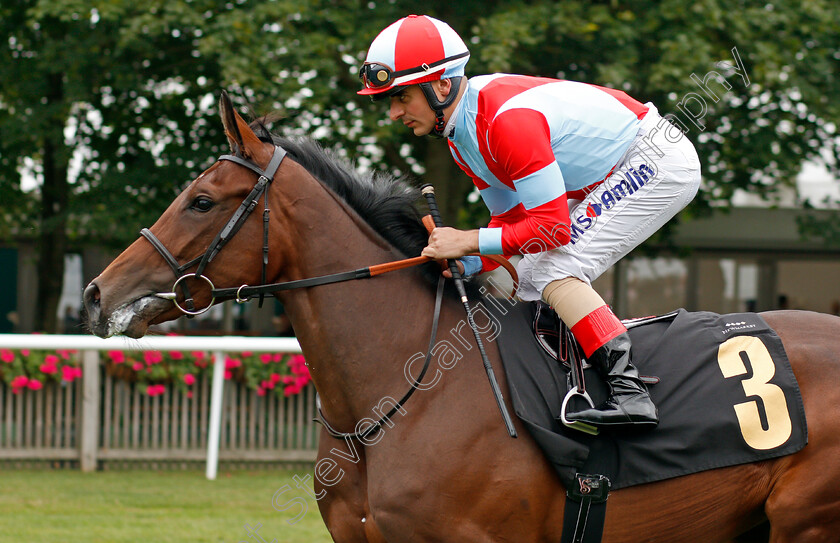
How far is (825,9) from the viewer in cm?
881

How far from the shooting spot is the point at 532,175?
8.64 ft

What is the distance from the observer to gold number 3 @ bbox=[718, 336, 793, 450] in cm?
279

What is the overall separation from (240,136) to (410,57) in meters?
0.62

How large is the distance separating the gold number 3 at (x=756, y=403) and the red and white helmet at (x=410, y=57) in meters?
1.38

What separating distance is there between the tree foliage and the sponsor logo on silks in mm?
4847

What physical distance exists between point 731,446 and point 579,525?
0.58 m

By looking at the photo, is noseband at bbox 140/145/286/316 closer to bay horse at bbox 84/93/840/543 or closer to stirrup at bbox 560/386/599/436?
bay horse at bbox 84/93/840/543

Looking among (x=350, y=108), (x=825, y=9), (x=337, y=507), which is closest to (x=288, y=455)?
(x=350, y=108)

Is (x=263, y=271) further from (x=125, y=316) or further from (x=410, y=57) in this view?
(x=410, y=57)

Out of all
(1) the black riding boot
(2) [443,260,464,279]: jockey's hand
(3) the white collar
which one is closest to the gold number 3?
(1) the black riding boot

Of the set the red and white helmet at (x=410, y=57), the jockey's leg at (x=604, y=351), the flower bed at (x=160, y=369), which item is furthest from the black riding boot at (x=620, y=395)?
the flower bed at (x=160, y=369)

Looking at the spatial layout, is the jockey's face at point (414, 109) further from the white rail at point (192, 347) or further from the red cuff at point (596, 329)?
the white rail at point (192, 347)

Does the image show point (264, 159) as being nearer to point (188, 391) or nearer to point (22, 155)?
point (188, 391)

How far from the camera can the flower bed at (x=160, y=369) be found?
733 cm
